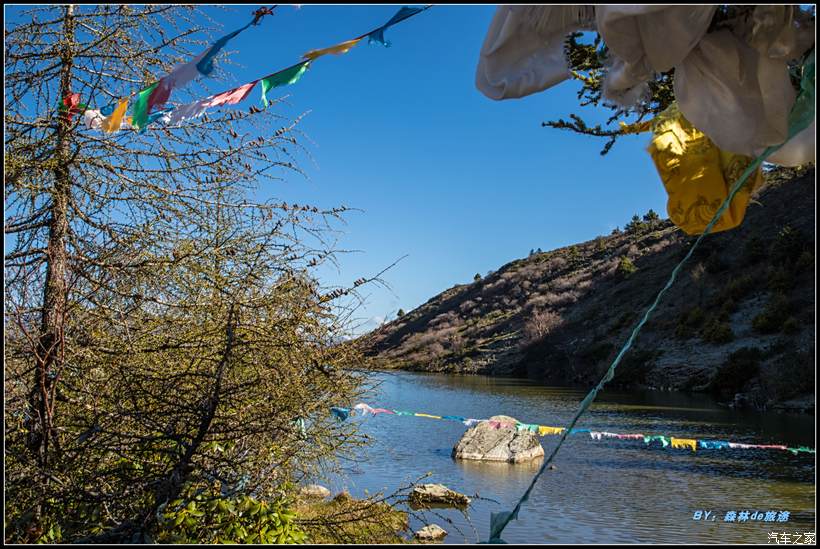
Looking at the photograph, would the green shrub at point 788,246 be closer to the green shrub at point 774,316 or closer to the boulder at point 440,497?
the green shrub at point 774,316

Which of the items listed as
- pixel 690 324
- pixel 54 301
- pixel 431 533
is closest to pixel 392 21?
pixel 54 301

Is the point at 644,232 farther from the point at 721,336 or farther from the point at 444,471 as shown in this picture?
the point at 444,471

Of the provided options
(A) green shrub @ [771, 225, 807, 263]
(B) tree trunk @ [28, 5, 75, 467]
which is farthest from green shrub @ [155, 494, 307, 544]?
(A) green shrub @ [771, 225, 807, 263]

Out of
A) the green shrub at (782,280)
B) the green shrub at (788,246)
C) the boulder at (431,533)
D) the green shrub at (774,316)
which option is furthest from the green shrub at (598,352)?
the boulder at (431,533)

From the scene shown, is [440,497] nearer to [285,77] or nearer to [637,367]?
[285,77]

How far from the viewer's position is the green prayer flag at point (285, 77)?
4.23 metres

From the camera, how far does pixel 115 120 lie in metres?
4.43

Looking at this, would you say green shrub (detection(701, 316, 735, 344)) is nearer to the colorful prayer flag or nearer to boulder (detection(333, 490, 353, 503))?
boulder (detection(333, 490, 353, 503))

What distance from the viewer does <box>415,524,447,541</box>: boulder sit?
320 inches

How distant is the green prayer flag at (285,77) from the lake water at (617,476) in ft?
9.47

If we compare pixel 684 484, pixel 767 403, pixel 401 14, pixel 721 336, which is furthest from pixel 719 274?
pixel 401 14

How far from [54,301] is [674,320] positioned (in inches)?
1267

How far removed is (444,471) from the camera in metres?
12.3

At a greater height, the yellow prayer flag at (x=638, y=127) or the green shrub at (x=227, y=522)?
the yellow prayer flag at (x=638, y=127)
